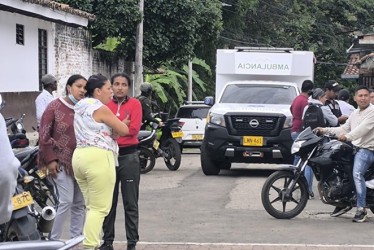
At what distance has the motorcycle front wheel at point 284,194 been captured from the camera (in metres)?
10.8

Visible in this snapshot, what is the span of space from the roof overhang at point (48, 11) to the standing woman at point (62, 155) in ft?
32.7

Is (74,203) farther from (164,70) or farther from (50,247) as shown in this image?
(164,70)

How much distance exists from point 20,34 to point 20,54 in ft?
1.83

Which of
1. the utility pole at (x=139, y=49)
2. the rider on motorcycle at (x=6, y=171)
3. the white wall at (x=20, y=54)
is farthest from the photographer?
the utility pole at (x=139, y=49)

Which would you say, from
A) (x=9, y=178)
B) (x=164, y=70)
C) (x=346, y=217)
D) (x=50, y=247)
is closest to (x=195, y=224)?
(x=346, y=217)

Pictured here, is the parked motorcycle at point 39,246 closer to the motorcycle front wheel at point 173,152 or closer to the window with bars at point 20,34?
the motorcycle front wheel at point 173,152

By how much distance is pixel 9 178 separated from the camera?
5469 mm

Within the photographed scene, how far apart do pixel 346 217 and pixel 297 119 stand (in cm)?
321

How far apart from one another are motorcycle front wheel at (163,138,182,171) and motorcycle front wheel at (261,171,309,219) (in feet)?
21.9

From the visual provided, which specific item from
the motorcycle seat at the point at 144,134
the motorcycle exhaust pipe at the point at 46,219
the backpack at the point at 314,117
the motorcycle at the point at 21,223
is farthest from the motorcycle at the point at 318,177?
the motorcycle seat at the point at 144,134

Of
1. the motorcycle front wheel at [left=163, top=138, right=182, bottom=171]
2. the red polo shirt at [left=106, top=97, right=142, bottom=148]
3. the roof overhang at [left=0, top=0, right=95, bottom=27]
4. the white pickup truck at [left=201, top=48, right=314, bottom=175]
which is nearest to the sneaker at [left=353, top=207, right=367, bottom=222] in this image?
the red polo shirt at [left=106, top=97, right=142, bottom=148]

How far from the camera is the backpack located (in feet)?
42.1

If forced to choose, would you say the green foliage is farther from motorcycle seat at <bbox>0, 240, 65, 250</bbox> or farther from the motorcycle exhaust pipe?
motorcycle seat at <bbox>0, 240, 65, 250</bbox>

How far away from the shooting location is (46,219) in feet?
25.1
